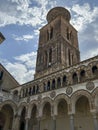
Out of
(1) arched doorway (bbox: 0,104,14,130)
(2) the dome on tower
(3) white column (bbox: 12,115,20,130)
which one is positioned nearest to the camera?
(3) white column (bbox: 12,115,20,130)

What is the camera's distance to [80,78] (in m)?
18.5

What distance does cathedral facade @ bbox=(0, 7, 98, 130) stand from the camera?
1678 centimetres

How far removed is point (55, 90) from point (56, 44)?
1353 centimetres

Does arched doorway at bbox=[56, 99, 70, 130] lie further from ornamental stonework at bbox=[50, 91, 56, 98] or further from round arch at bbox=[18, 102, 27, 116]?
round arch at bbox=[18, 102, 27, 116]

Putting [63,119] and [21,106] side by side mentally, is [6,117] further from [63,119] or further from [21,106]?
[63,119]

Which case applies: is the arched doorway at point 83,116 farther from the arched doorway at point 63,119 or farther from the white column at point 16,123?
the white column at point 16,123

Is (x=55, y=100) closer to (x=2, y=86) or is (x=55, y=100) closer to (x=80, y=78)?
(x=80, y=78)

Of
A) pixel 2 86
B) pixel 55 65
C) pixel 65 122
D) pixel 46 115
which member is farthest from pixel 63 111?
pixel 2 86

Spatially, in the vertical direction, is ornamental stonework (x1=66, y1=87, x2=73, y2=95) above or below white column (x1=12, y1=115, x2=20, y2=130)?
above

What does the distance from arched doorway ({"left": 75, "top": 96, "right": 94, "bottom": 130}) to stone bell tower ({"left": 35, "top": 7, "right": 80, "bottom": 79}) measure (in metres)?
9.13

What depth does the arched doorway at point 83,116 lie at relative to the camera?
695 inches

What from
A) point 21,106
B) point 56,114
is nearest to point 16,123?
point 21,106

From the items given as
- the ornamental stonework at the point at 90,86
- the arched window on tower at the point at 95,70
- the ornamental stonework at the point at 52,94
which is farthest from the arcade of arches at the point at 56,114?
the arched window on tower at the point at 95,70

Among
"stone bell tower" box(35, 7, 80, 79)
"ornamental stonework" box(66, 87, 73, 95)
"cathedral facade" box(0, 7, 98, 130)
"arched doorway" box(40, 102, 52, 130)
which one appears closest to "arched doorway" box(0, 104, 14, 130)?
"cathedral facade" box(0, 7, 98, 130)
